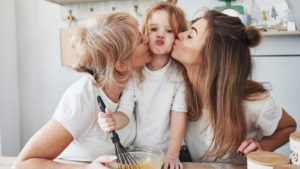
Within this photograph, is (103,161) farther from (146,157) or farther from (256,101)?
(256,101)

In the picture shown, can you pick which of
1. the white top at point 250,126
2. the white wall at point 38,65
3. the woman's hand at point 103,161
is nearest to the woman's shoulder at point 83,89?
the woman's hand at point 103,161

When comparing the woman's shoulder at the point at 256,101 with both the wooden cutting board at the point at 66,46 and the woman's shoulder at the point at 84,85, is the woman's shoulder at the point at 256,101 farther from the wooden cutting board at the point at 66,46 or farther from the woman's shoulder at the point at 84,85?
the wooden cutting board at the point at 66,46

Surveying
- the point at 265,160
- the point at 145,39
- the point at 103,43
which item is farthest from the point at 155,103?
the point at 265,160

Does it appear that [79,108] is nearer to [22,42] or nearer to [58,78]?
[58,78]

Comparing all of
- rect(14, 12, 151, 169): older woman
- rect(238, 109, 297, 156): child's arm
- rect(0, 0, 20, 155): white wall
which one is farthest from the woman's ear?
rect(0, 0, 20, 155): white wall

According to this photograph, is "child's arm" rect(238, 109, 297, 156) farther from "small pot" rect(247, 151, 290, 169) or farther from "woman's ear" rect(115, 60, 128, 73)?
"woman's ear" rect(115, 60, 128, 73)

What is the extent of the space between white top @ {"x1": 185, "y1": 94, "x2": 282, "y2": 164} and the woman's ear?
0.39 metres

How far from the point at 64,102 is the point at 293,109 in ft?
6.91

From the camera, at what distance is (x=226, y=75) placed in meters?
1.14

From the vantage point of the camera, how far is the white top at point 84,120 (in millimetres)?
967

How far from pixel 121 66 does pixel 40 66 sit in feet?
6.44

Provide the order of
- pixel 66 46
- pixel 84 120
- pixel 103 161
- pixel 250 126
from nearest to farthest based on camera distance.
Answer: pixel 103 161 → pixel 84 120 → pixel 250 126 → pixel 66 46

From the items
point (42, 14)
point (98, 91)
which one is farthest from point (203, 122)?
point (42, 14)

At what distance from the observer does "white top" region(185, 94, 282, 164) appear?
3.80ft
